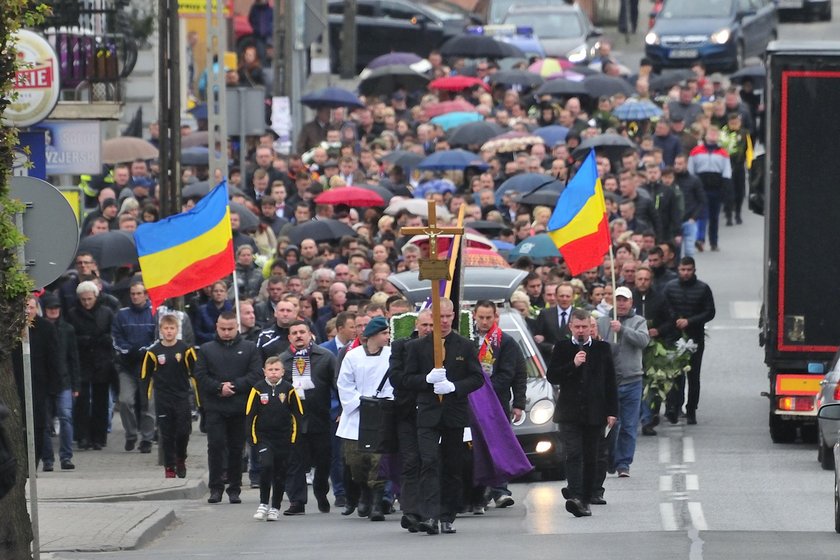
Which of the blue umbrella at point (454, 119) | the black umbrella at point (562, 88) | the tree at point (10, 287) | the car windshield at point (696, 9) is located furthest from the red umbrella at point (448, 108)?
the tree at point (10, 287)

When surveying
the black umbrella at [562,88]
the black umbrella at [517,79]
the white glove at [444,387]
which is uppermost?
the black umbrella at [517,79]

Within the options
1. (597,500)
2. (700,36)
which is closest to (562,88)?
(700,36)

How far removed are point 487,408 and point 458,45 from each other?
28483 millimetres

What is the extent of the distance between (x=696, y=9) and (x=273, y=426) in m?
33.7

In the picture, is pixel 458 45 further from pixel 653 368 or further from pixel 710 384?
pixel 653 368

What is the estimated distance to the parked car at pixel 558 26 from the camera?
49719 millimetres

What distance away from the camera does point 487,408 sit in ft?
54.8

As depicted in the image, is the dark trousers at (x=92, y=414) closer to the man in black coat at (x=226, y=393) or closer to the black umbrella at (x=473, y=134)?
the man in black coat at (x=226, y=393)

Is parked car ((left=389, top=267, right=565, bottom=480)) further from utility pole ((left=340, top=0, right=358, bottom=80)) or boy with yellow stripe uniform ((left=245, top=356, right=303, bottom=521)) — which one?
utility pole ((left=340, top=0, right=358, bottom=80))

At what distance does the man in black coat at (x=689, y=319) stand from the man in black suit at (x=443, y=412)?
25.7 ft

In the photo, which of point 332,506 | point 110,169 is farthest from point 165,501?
point 110,169

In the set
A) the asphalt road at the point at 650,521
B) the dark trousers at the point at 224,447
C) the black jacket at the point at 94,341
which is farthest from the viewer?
the black jacket at the point at 94,341

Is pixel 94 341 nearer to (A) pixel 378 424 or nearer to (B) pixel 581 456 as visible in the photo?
(A) pixel 378 424

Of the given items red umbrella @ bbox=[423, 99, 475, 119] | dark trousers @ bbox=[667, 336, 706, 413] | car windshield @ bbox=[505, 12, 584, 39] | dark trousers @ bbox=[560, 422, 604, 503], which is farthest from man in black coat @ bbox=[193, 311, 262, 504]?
car windshield @ bbox=[505, 12, 584, 39]
